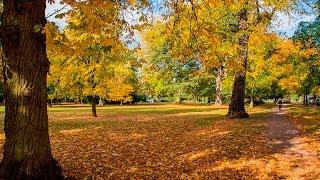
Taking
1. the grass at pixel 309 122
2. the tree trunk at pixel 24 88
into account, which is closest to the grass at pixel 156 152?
the tree trunk at pixel 24 88

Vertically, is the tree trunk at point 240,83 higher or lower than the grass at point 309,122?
higher

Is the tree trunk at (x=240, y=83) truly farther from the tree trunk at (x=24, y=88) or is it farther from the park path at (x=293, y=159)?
the tree trunk at (x=24, y=88)

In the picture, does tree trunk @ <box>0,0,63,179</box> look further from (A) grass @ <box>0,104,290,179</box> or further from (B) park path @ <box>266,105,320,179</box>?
(B) park path @ <box>266,105,320,179</box>

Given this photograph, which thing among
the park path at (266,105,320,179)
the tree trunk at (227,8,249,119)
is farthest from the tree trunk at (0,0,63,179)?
the tree trunk at (227,8,249,119)

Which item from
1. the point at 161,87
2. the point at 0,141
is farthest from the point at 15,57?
the point at 161,87

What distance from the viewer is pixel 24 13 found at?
753cm

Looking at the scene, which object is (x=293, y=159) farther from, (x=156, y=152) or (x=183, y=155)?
(x=156, y=152)

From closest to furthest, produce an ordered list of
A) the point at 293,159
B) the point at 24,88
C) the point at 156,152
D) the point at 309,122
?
the point at 24,88
the point at 293,159
the point at 156,152
the point at 309,122

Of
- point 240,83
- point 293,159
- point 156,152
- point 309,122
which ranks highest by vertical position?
point 240,83

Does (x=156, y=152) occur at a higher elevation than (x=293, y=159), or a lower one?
higher

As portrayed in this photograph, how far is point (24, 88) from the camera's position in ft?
24.7

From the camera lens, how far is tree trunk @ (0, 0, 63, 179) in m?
7.53

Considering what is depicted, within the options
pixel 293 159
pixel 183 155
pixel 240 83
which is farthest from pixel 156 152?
pixel 240 83

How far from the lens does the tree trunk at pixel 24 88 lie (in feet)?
24.7
